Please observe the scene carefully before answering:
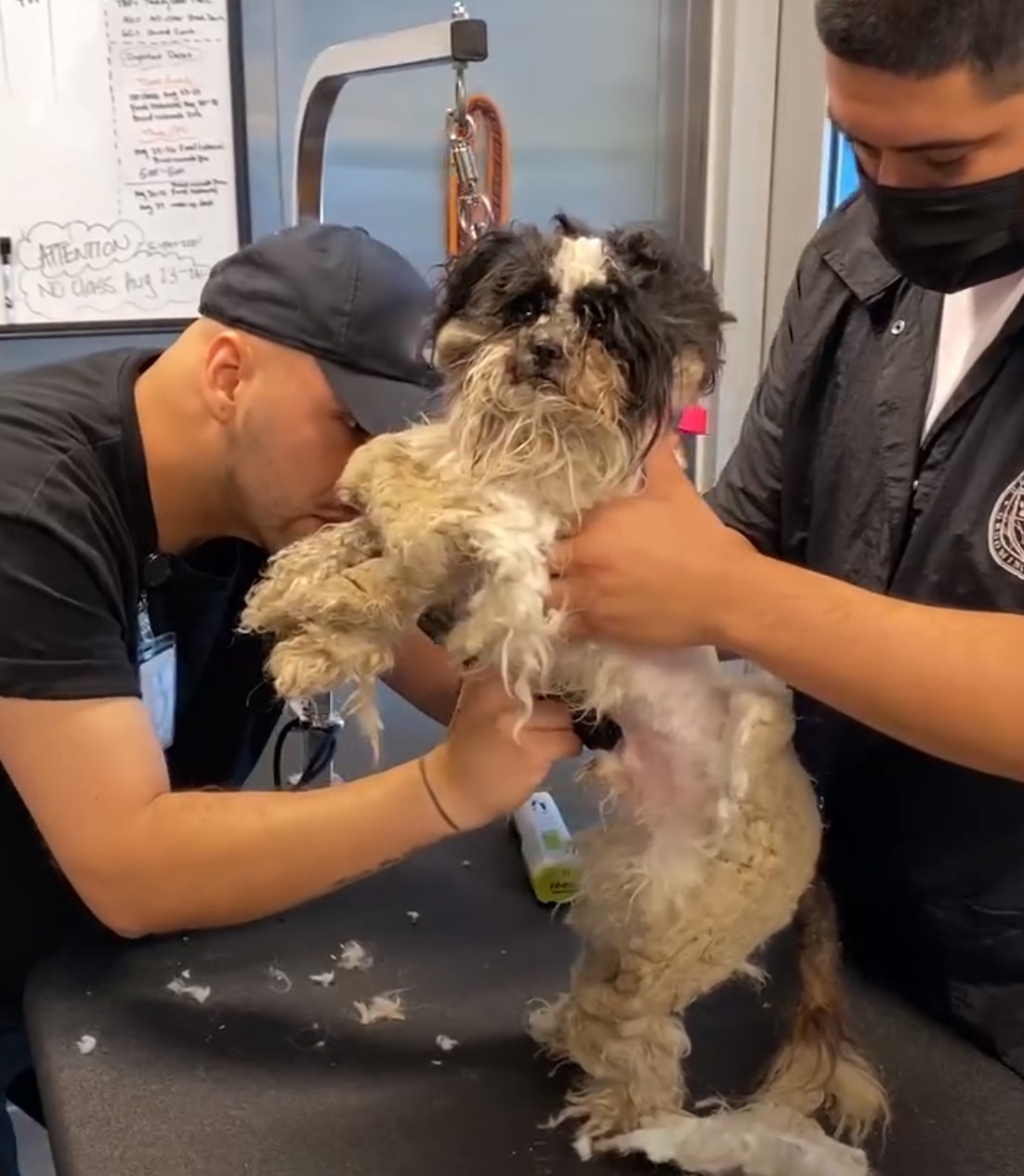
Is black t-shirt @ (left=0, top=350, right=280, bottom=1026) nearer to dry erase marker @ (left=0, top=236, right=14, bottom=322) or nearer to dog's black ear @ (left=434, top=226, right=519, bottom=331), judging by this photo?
dog's black ear @ (left=434, top=226, right=519, bottom=331)

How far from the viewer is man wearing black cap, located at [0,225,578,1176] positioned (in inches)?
41.3

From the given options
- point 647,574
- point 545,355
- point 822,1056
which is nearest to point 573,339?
point 545,355

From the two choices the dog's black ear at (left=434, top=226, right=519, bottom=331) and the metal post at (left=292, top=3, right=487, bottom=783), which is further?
the metal post at (left=292, top=3, right=487, bottom=783)

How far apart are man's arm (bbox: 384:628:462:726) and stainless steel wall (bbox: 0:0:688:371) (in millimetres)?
821

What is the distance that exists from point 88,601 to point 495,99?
1304 mm

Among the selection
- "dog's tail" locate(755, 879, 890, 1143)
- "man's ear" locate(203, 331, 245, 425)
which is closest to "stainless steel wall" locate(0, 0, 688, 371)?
"man's ear" locate(203, 331, 245, 425)

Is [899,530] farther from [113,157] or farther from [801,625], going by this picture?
[113,157]

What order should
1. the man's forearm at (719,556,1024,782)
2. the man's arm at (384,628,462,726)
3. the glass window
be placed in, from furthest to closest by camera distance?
1. the glass window
2. the man's arm at (384,628,462,726)
3. the man's forearm at (719,556,1024,782)

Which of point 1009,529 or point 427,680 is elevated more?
point 1009,529

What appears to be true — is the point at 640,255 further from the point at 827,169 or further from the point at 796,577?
the point at 827,169

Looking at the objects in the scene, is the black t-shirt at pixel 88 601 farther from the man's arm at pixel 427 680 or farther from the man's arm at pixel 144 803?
the man's arm at pixel 427 680

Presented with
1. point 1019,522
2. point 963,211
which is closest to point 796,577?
point 1019,522

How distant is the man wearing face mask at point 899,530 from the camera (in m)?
0.89

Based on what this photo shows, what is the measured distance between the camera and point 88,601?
1.11m
